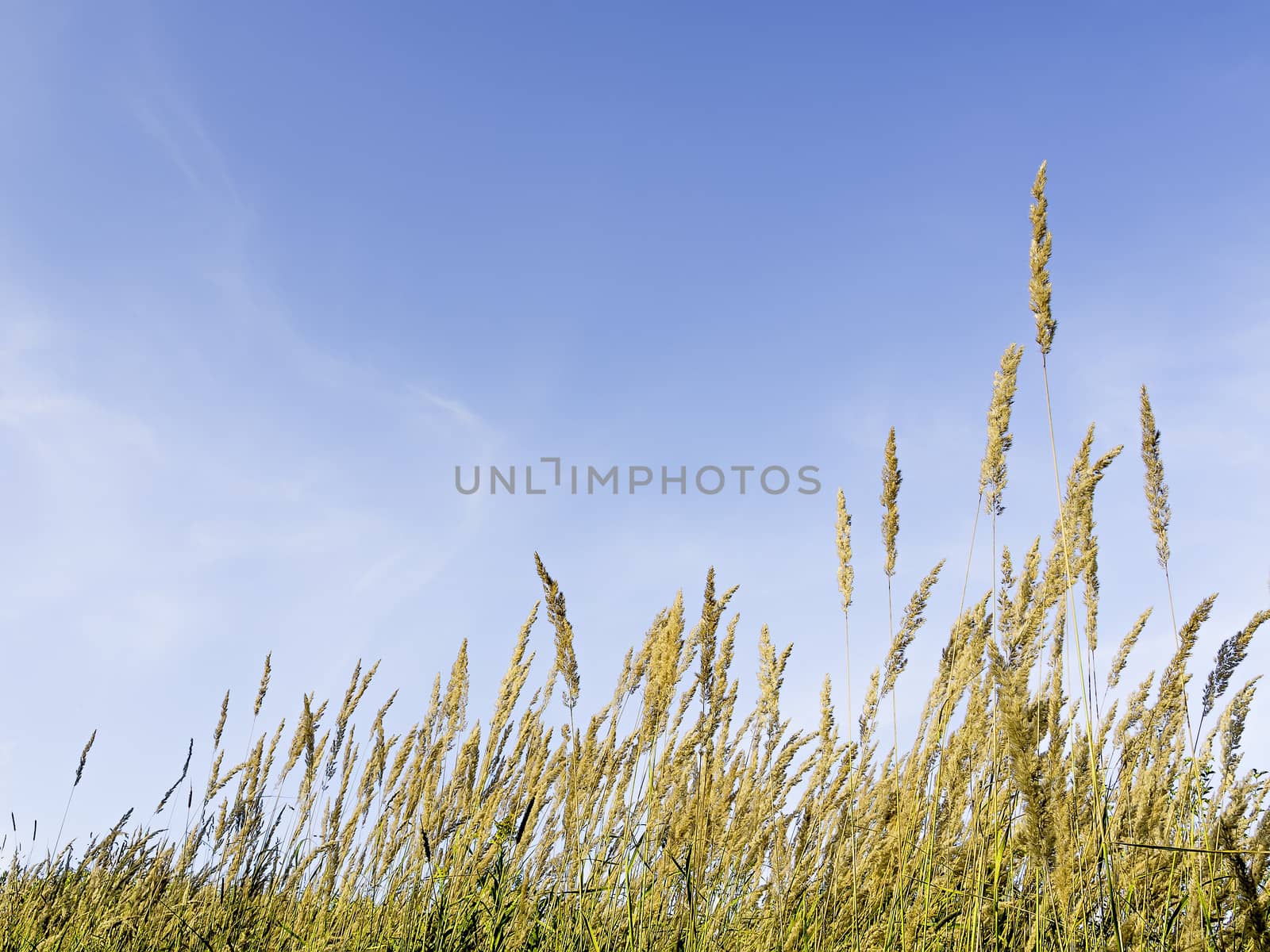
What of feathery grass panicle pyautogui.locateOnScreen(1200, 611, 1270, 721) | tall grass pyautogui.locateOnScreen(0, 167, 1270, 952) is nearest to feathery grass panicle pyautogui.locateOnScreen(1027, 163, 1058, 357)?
tall grass pyautogui.locateOnScreen(0, 167, 1270, 952)

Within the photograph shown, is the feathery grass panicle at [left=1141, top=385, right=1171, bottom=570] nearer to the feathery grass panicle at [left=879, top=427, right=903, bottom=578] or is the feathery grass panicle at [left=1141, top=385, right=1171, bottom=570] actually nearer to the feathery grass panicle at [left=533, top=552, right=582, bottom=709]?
the feathery grass panicle at [left=879, top=427, right=903, bottom=578]

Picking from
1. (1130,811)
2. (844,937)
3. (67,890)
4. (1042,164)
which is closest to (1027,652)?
(1130,811)

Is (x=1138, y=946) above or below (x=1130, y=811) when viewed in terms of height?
below

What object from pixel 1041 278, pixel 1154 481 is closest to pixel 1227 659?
pixel 1154 481

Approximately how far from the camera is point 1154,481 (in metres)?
2.95

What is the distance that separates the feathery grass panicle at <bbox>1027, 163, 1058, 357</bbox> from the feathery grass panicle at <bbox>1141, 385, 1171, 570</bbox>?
718 millimetres

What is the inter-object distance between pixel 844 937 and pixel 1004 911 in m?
0.49

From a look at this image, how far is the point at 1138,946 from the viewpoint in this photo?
208 centimetres

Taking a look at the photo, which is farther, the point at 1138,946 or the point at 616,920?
the point at 616,920

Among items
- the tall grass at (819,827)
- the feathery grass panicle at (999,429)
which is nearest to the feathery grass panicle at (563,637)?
the tall grass at (819,827)

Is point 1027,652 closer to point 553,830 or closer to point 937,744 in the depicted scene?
point 937,744

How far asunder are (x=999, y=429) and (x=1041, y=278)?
510 mm

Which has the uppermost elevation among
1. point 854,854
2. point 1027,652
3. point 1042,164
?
point 1042,164

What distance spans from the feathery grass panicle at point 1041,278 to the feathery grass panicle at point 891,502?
0.62 meters
